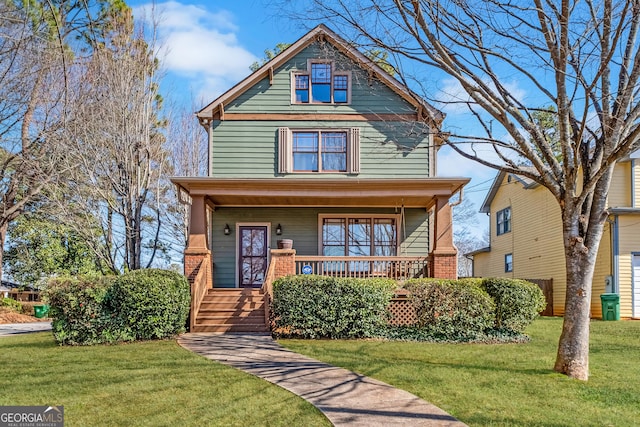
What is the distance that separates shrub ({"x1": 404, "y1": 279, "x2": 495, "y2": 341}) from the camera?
34.3 feet

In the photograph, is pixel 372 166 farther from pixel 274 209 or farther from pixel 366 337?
pixel 366 337

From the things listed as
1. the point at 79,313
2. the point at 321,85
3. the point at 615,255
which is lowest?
the point at 79,313

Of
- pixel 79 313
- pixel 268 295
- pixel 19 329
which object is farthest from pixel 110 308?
pixel 19 329

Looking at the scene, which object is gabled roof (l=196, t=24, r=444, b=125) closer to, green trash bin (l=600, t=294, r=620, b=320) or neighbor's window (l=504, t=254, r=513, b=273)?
green trash bin (l=600, t=294, r=620, b=320)

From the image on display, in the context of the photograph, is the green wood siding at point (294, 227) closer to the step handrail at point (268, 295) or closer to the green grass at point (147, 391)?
the step handrail at point (268, 295)

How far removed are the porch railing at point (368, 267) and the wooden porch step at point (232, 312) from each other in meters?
1.43

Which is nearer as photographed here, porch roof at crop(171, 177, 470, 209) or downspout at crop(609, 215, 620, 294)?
porch roof at crop(171, 177, 470, 209)

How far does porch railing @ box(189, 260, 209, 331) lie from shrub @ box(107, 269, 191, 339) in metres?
1.09

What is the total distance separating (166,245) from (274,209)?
1492cm

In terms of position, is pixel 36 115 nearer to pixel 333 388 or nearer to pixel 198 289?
pixel 198 289

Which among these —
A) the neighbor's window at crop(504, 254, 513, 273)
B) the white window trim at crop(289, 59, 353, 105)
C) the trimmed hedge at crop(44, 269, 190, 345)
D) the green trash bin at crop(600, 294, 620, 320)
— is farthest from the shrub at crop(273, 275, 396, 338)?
the neighbor's window at crop(504, 254, 513, 273)

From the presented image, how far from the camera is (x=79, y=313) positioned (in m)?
9.88

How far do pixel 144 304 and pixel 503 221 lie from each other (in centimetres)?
1873

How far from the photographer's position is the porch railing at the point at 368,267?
1302cm
